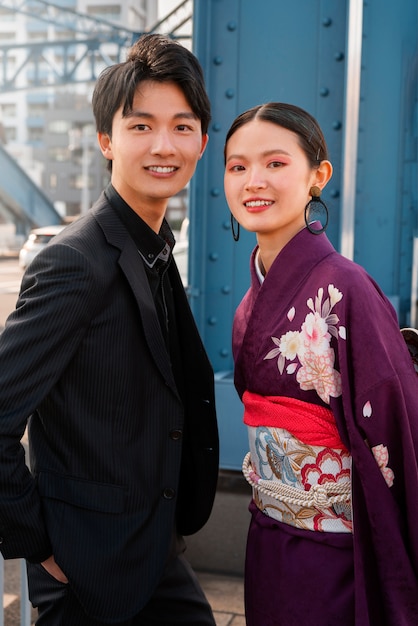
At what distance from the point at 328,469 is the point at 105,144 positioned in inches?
37.8

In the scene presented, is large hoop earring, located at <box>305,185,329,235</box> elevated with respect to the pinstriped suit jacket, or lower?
elevated

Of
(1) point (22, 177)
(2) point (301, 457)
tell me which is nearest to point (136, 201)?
(2) point (301, 457)

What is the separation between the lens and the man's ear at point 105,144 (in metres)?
1.88

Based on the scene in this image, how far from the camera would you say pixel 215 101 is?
3262 millimetres

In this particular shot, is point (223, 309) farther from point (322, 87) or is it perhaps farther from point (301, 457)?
point (301, 457)

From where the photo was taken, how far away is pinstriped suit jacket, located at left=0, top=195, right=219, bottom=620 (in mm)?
1555

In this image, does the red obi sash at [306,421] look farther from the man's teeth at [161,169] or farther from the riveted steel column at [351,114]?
the riveted steel column at [351,114]

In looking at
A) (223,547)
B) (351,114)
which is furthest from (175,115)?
(223,547)

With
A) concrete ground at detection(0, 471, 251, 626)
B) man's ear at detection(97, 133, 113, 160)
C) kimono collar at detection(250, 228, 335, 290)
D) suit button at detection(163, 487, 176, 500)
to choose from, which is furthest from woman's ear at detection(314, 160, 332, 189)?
concrete ground at detection(0, 471, 251, 626)

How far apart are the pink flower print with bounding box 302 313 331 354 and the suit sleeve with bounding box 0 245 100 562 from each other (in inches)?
18.3

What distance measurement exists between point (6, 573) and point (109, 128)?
2565 mm

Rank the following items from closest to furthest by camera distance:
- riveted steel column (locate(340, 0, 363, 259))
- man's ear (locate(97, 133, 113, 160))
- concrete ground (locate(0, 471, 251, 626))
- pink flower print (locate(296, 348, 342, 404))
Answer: pink flower print (locate(296, 348, 342, 404)), man's ear (locate(97, 133, 113, 160)), riveted steel column (locate(340, 0, 363, 259)), concrete ground (locate(0, 471, 251, 626))

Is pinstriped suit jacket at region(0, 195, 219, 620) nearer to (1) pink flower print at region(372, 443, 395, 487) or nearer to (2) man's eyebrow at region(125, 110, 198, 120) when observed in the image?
(2) man's eyebrow at region(125, 110, 198, 120)

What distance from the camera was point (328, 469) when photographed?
168cm
